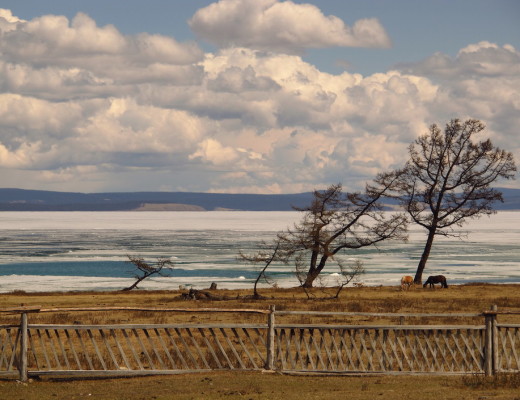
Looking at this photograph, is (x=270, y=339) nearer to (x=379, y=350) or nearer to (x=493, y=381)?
(x=493, y=381)

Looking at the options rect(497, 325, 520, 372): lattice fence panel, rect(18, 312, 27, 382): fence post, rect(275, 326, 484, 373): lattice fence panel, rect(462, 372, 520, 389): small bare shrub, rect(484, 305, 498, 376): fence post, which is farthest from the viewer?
rect(275, 326, 484, 373): lattice fence panel

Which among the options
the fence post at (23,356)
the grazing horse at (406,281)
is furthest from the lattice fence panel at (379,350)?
the grazing horse at (406,281)

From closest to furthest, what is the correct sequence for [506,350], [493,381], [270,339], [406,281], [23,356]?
1. [493,381]
2. [23,356]
3. [270,339]
4. [506,350]
5. [406,281]

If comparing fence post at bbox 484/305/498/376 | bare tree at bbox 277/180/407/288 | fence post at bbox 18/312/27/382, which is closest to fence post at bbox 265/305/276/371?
fence post at bbox 484/305/498/376

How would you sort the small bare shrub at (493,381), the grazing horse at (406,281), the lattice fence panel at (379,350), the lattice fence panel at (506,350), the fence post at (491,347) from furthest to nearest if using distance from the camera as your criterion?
the grazing horse at (406,281) → the lattice fence panel at (379,350) → the lattice fence panel at (506,350) → the fence post at (491,347) → the small bare shrub at (493,381)

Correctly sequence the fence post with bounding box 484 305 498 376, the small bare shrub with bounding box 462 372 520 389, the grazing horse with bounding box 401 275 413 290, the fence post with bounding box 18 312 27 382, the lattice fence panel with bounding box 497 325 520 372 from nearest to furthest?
the small bare shrub with bounding box 462 372 520 389, the fence post with bounding box 18 312 27 382, the fence post with bounding box 484 305 498 376, the lattice fence panel with bounding box 497 325 520 372, the grazing horse with bounding box 401 275 413 290

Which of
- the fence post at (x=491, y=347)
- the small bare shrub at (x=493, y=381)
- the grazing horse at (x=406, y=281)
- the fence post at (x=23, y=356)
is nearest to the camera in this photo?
the small bare shrub at (x=493, y=381)

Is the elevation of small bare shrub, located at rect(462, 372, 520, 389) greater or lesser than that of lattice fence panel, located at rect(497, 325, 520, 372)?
lesser

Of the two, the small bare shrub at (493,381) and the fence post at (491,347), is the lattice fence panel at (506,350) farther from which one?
the small bare shrub at (493,381)

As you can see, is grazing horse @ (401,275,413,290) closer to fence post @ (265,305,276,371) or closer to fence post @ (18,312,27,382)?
fence post @ (265,305,276,371)

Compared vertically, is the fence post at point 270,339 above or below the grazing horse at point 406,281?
above

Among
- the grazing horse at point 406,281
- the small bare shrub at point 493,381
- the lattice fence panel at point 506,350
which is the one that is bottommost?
the grazing horse at point 406,281

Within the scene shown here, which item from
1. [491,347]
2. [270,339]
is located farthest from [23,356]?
[491,347]

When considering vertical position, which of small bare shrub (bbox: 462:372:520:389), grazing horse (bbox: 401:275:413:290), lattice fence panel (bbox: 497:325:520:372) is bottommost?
grazing horse (bbox: 401:275:413:290)
